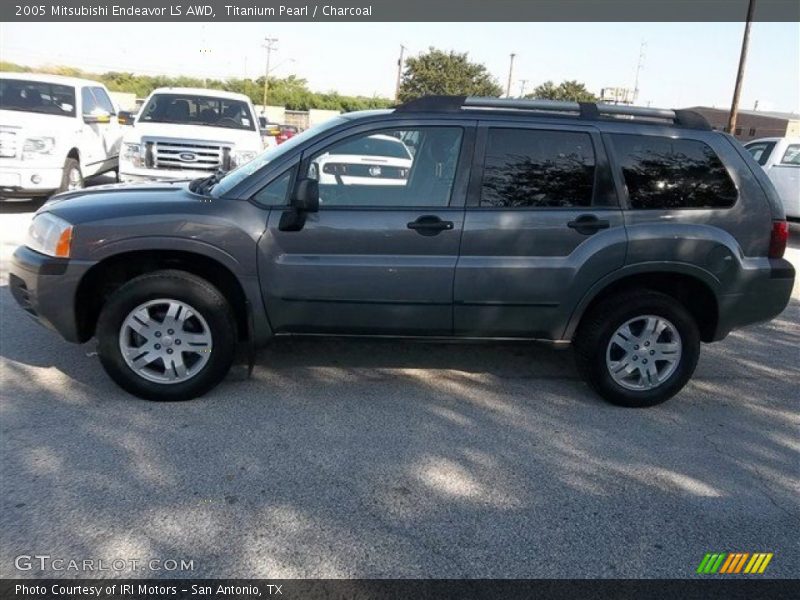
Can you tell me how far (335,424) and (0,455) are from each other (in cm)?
171

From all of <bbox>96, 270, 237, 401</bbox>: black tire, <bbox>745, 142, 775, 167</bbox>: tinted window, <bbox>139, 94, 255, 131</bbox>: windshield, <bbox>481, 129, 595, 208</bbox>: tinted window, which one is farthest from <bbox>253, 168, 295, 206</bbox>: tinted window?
<bbox>745, 142, 775, 167</bbox>: tinted window

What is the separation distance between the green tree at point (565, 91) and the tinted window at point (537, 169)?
4713 centimetres

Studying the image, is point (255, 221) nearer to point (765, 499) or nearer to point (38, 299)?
point (38, 299)

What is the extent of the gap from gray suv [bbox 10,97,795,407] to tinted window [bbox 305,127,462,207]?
0.01m

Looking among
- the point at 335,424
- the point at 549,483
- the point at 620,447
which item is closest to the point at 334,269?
the point at 335,424

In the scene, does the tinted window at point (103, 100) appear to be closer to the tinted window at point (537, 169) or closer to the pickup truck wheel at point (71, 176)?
the pickup truck wheel at point (71, 176)

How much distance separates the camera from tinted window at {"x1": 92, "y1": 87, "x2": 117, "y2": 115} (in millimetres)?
11953

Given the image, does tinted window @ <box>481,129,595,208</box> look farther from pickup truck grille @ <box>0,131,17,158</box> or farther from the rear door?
pickup truck grille @ <box>0,131,17,158</box>

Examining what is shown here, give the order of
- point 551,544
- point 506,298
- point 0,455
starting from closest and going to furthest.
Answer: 1. point 551,544
2. point 0,455
3. point 506,298

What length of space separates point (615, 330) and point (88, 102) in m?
10.3

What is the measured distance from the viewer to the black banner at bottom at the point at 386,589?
8.00 feet

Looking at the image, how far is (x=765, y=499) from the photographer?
10.8ft

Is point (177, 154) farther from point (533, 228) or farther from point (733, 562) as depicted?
point (733, 562)

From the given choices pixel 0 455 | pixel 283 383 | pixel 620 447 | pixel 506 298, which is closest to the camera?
pixel 0 455
